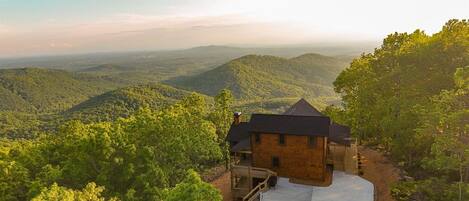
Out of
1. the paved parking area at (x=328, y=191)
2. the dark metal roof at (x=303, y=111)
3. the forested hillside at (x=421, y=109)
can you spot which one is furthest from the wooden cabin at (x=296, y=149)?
the forested hillside at (x=421, y=109)

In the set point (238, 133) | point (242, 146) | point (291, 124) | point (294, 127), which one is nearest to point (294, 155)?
point (294, 127)

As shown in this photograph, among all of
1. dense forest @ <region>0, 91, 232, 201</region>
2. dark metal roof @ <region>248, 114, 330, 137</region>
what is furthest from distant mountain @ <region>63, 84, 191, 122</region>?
dark metal roof @ <region>248, 114, 330, 137</region>

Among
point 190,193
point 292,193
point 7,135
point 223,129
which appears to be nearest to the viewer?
point 190,193

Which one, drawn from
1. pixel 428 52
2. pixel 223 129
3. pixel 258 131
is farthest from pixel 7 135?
pixel 428 52

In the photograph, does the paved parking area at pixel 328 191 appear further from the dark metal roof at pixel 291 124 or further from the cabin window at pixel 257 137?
the dark metal roof at pixel 291 124

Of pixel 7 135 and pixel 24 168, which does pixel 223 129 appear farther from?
pixel 7 135

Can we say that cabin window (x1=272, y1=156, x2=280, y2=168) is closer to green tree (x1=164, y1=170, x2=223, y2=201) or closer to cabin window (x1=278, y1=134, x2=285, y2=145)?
cabin window (x1=278, y1=134, x2=285, y2=145)

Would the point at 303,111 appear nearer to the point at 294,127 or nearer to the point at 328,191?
the point at 294,127
